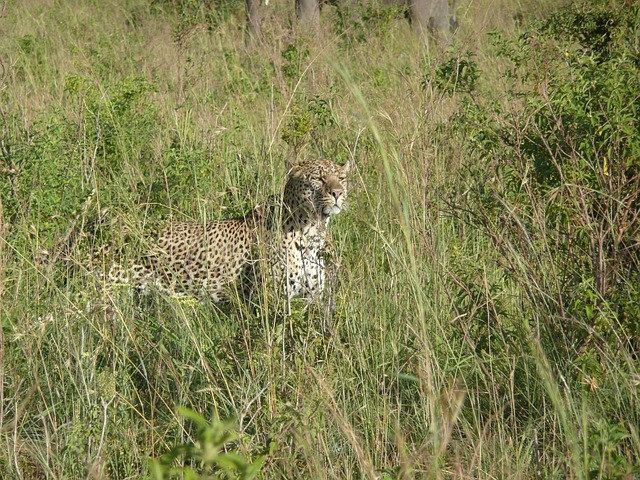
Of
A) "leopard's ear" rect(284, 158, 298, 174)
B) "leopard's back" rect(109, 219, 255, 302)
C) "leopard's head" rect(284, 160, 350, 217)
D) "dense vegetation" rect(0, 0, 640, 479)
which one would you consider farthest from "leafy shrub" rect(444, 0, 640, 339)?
"leopard's back" rect(109, 219, 255, 302)

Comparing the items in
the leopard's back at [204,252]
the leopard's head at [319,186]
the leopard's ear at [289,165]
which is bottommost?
the leopard's back at [204,252]

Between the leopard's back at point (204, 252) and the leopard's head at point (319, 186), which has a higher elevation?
the leopard's head at point (319, 186)

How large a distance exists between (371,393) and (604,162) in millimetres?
1175

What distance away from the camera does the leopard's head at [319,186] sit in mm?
4887

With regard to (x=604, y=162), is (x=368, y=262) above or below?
below

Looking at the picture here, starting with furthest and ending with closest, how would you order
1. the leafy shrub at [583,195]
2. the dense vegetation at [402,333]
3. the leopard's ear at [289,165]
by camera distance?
the leopard's ear at [289,165] < the leafy shrub at [583,195] < the dense vegetation at [402,333]

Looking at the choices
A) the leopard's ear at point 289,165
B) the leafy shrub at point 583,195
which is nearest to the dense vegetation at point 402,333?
the leafy shrub at point 583,195

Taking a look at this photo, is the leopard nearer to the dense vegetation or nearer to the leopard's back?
the leopard's back

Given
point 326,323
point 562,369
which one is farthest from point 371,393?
point 562,369

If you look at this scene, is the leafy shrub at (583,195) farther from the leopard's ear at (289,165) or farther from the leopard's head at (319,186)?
the leopard's head at (319,186)

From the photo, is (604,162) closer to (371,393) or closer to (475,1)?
(371,393)

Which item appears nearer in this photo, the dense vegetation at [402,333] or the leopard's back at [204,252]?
the dense vegetation at [402,333]

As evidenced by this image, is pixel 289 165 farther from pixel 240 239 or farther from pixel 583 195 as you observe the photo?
pixel 583 195

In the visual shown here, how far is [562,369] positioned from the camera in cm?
320
